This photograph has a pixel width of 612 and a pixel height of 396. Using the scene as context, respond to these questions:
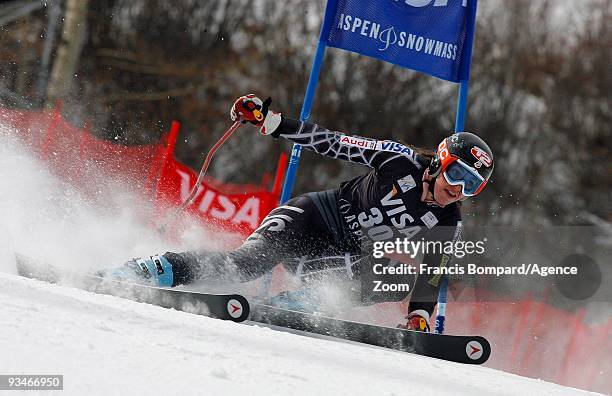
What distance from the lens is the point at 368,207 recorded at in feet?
14.4

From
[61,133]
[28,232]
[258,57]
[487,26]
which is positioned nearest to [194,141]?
[258,57]

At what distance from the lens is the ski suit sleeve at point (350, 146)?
4344 mm

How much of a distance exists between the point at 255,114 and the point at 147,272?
3.34 feet

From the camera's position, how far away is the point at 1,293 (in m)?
2.63

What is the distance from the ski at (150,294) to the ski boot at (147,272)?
0.47 ft

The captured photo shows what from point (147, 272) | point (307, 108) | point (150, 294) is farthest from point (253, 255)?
point (307, 108)

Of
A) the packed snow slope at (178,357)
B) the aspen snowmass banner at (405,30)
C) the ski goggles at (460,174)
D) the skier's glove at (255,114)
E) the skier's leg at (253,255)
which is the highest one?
the aspen snowmass banner at (405,30)

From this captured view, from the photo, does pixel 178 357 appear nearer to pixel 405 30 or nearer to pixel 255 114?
pixel 255 114

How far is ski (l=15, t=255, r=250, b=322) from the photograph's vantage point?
3572 mm

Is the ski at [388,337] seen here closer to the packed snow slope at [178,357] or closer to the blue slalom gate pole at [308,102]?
the packed snow slope at [178,357]

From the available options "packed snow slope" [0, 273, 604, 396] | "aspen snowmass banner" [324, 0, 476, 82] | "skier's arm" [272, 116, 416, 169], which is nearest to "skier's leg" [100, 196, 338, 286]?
"skier's arm" [272, 116, 416, 169]

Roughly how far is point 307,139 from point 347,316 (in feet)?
3.66

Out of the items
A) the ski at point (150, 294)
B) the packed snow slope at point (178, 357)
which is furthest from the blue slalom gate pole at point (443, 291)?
the ski at point (150, 294)

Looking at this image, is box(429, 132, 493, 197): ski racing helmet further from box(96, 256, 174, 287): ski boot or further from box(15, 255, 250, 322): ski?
box(96, 256, 174, 287): ski boot
